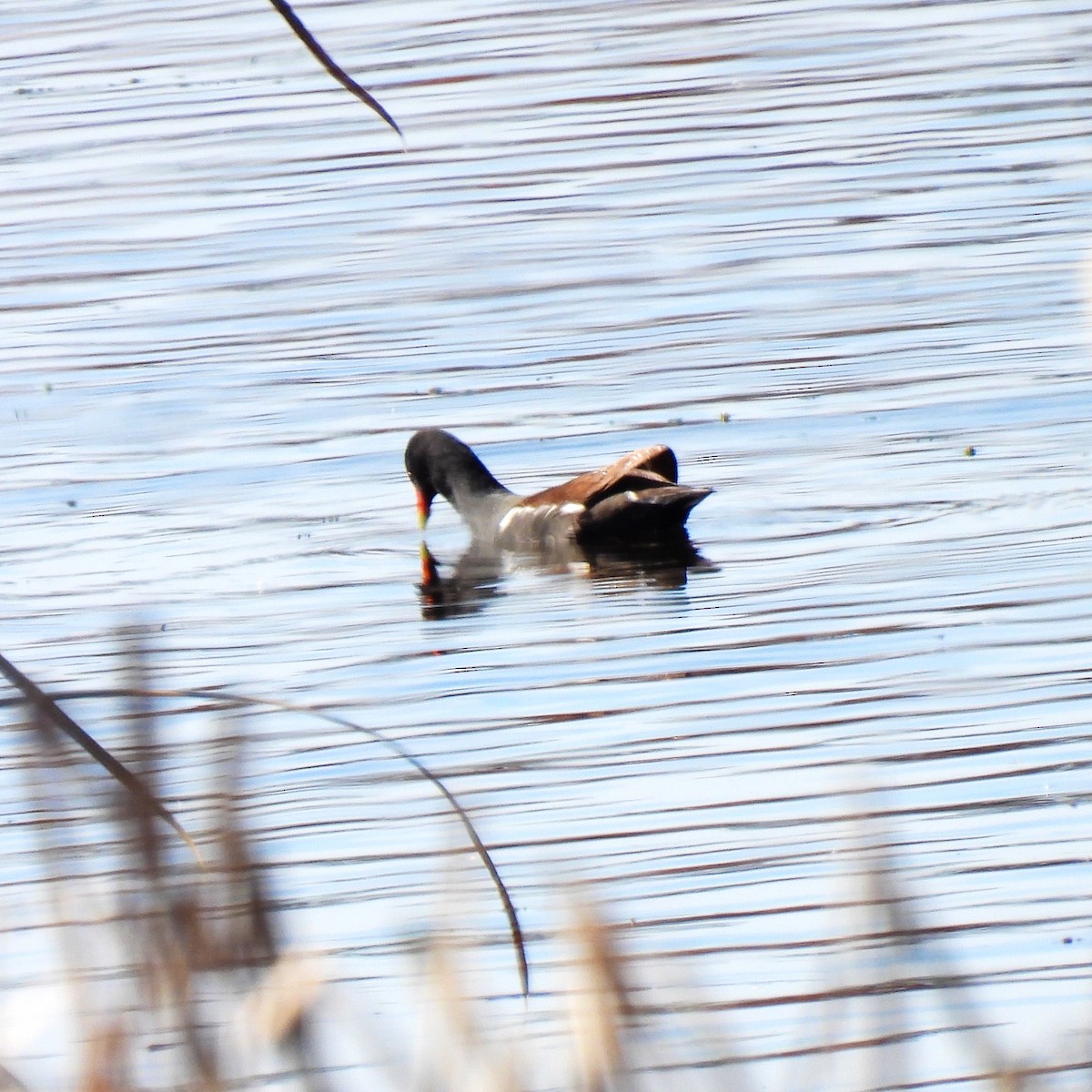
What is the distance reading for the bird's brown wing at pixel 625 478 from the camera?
30.3ft

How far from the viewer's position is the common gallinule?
9203 millimetres

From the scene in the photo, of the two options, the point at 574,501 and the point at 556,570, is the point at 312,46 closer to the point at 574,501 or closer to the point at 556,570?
the point at 556,570

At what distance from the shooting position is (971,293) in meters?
12.4

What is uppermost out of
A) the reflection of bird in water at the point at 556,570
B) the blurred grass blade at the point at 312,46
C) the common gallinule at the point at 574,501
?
the blurred grass blade at the point at 312,46

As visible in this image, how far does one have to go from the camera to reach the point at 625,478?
925 cm

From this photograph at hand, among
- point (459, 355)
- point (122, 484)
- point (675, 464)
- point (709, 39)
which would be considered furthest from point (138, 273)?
point (709, 39)

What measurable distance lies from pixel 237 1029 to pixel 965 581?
6022 millimetres

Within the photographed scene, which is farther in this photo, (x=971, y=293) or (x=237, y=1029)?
(x=971, y=293)

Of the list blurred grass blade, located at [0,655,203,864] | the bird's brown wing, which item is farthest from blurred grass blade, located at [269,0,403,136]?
the bird's brown wing

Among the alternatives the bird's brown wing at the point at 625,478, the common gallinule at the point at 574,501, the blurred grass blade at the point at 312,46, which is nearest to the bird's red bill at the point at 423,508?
the common gallinule at the point at 574,501

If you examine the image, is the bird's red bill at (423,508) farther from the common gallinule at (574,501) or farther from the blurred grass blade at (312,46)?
the blurred grass blade at (312,46)

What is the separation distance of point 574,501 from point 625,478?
9.0 inches

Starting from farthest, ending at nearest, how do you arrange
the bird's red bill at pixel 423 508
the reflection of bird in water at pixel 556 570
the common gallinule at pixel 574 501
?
the bird's red bill at pixel 423 508
the common gallinule at pixel 574 501
the reflection of bird in water at pixel 556 570

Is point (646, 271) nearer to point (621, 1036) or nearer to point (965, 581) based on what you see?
point (965, 581)
